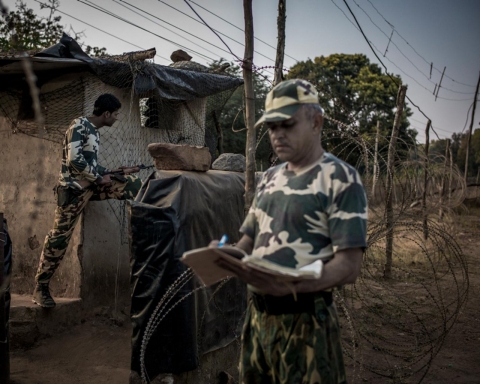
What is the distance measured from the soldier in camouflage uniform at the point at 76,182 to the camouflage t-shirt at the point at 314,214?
3573 mm

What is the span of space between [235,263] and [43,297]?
4.38 meters

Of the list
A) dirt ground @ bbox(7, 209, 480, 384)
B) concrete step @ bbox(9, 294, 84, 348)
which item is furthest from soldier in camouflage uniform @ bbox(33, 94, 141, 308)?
dirt ground @ bbox(7, 209, 480, 384)

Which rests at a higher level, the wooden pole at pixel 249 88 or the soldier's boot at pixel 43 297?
the wooden pole at pixel 249 88

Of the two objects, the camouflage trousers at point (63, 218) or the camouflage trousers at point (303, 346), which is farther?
the camouflage trousers at point (63, 218)

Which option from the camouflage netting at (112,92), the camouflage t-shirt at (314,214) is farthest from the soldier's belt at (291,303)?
the camouflage netting at (112,92)

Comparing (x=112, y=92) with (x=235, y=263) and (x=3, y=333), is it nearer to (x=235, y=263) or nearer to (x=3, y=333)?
(x=3, y=333)

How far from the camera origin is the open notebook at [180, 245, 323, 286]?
1840 mm

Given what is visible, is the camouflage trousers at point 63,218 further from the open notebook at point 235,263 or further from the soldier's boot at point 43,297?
the open notebook at point 235,263

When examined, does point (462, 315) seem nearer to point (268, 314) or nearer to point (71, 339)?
point (71, 339)

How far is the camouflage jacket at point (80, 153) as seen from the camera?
5359 millimetres

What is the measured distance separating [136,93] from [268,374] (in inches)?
206

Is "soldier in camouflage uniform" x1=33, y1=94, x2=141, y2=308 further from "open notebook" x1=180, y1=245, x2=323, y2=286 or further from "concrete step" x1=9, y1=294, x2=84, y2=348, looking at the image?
"open notebook" x1=180, y1=245, x2=323, y2=286

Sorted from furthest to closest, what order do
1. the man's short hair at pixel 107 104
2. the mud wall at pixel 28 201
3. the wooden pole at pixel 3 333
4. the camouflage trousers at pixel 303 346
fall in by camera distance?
the mud wall at pixel 28 201
the man's short hair at pixel 107 104
the wooden pole at pixel 3 333
the camouflage trousers at pixel 303 346

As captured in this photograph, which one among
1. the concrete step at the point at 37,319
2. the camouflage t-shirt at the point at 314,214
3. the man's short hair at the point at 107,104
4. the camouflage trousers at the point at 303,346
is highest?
the man's short hair at the point at 107,104
